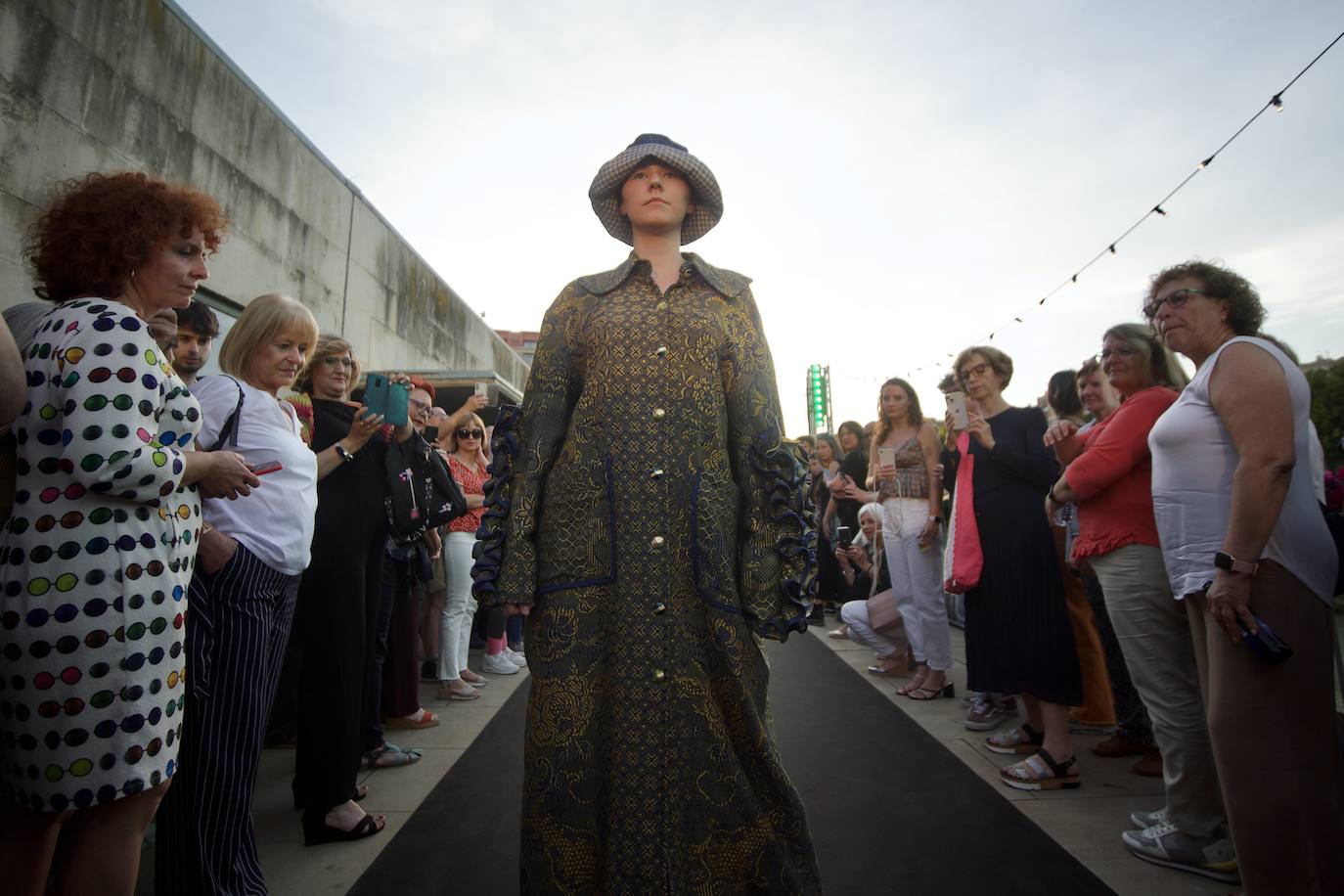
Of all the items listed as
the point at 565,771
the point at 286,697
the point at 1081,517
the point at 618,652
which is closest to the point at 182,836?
the point at 565,771

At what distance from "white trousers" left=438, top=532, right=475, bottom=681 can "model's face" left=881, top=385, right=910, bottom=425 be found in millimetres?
3151

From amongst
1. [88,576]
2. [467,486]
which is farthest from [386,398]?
[467,486]

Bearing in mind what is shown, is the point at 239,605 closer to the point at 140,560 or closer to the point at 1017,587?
the point at 140,560

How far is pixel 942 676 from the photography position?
15.0 feet

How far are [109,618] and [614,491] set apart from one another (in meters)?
1.07

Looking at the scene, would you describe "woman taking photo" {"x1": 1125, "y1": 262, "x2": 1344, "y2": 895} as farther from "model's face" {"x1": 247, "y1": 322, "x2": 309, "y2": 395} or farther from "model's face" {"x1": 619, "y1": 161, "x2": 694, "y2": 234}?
"model's face" {"x1": 247, "y1": 322, "x2": 309, "y2": 395}

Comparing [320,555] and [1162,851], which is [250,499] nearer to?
[320,555]

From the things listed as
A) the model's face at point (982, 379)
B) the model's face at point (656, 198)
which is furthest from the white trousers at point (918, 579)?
the model's face at point (656, 198)

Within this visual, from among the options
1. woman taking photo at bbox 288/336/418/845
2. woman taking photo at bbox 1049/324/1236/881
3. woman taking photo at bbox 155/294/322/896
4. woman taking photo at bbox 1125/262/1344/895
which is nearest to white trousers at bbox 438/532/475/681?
woman taking photo at bbox 288/336/418/845

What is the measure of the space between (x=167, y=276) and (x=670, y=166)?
52.2 inches

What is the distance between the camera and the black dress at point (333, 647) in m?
2.57

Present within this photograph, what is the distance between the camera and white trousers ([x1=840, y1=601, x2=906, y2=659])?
5.19m

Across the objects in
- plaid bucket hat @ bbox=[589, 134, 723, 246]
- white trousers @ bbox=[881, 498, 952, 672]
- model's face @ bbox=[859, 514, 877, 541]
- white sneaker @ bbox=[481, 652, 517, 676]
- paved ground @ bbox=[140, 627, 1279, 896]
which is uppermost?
plaid bucket hat @ bbox=[589, 134, 723, 246]

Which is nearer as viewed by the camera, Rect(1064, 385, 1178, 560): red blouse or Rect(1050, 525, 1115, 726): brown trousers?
Rect(1064, 385, 1178, 560): red blouse
